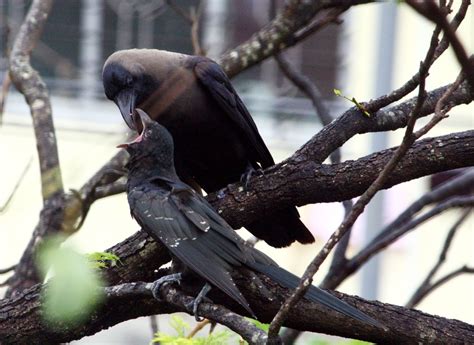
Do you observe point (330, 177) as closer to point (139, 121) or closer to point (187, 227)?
point (187, 227)

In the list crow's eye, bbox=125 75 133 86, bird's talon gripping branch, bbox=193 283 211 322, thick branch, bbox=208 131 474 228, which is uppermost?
crow's eye, bbox=125 75 133 86

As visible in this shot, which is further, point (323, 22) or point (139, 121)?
point (323, 22)

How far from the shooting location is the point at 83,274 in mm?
2004

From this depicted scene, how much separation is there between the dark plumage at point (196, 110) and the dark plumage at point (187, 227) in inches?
26.1

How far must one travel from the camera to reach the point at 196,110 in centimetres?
391

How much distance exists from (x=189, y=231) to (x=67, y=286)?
0.76 metres

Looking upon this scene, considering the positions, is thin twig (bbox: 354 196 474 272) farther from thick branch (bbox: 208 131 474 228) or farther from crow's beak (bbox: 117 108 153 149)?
crow's beak (bbox: 117 108 153 149)

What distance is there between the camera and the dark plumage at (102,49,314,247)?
3887mm

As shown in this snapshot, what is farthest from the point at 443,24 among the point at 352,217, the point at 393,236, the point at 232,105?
the point at 393,236

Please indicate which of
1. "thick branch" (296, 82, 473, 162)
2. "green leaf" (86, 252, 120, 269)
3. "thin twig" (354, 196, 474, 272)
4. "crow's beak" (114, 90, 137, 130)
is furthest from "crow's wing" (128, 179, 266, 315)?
"thin twig" (354, 196, 474, 272)

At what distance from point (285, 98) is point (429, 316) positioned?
690 centimetres

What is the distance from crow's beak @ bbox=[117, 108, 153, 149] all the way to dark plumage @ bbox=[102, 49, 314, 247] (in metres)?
0.20

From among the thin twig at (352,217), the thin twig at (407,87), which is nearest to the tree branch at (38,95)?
the thin twig at (407,87)

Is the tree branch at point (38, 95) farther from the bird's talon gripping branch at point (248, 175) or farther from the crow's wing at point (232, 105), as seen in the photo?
the bird's talon gripping branch at point (248, 175)
